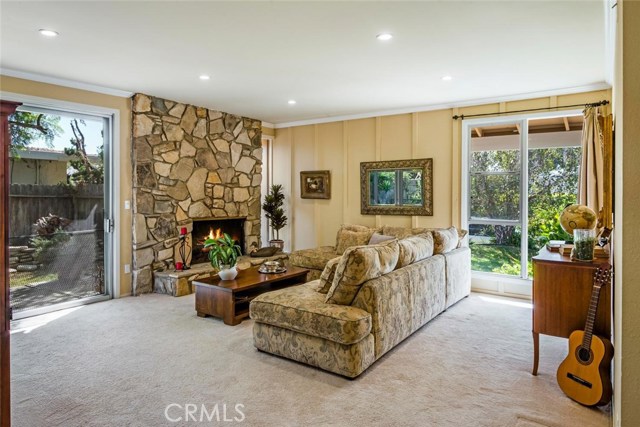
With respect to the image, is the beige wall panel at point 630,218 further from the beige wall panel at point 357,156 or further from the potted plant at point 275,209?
the potted plant at point 275,209

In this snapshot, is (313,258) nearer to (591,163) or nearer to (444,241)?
(444,241)

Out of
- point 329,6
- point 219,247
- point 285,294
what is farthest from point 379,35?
point 219,247

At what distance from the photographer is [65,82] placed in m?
4.56

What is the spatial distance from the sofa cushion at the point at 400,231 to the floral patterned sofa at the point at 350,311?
1756 mm

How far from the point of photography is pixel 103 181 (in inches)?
200

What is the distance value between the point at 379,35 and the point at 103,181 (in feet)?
13.0

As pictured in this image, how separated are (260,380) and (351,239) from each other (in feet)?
11.0

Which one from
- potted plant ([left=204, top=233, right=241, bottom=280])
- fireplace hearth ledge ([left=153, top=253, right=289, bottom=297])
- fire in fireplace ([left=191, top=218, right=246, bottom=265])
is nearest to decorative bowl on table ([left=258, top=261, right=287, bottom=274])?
potted plant ([left=204, top=233, right=241, bottom=280])

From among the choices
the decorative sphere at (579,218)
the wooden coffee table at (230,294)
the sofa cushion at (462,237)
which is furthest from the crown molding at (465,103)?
the wooden coffee table at (230,294)

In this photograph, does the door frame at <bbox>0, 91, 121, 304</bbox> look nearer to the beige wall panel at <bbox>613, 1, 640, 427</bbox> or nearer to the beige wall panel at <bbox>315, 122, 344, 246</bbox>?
the beige wall panel at <bbox>315, 122, 344, 246</bbox>

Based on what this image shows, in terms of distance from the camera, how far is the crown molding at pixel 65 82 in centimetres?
418

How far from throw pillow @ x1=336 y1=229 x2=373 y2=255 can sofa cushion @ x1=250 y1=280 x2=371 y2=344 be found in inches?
99.4

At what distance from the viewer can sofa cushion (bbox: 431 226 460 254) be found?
4387mm

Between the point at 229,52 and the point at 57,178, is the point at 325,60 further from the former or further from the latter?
the point at 57,178
